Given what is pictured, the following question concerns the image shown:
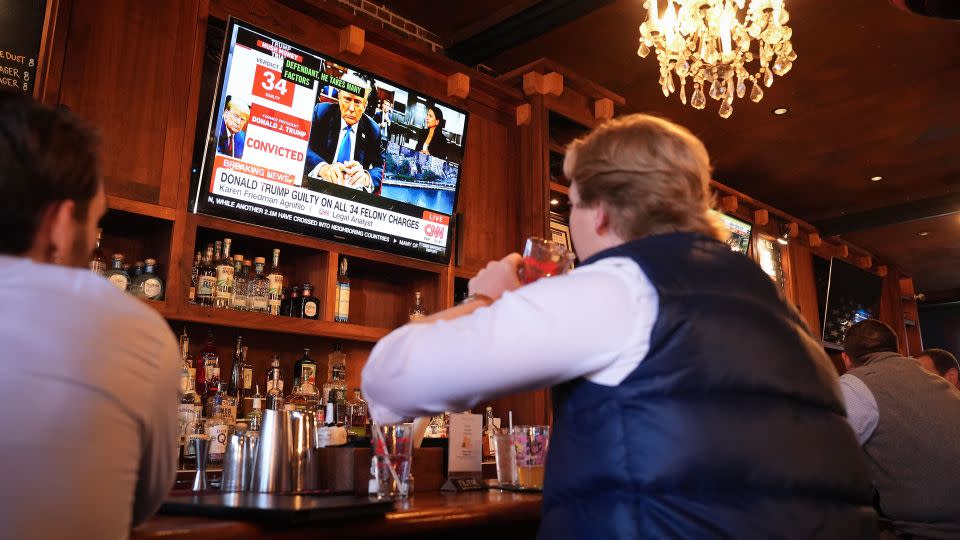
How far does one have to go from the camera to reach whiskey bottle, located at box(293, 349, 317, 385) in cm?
307

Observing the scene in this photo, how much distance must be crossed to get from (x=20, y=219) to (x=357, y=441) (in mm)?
1039

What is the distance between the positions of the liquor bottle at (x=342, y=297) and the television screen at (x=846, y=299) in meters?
4.66

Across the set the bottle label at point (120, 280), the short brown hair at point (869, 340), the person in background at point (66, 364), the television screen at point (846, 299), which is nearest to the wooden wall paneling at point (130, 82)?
the bottle label at point (120, 280)

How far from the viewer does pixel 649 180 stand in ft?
3.84

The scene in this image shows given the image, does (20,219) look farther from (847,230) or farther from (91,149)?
(847,230)

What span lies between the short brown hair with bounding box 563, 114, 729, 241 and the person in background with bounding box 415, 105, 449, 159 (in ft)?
7.01

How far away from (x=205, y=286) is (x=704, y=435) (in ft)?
7.21

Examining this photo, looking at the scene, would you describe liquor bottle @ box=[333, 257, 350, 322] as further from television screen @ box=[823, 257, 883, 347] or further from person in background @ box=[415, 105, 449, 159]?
television screen @ box=[823, 257, 883, 347]

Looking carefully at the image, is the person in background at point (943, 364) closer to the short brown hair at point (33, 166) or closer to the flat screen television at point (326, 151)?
the flat screen television at point (326, 151)

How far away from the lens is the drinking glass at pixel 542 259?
140 cm

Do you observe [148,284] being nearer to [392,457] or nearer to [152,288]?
[152,288]

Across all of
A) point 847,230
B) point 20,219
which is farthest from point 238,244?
point 847,230

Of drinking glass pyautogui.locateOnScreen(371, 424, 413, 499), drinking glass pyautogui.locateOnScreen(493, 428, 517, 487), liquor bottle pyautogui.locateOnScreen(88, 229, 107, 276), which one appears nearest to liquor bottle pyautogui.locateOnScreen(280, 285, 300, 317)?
liquor bottle pyautogui.locateOnScreen(88, 229, 107, 276)

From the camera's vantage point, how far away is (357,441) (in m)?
1.73
